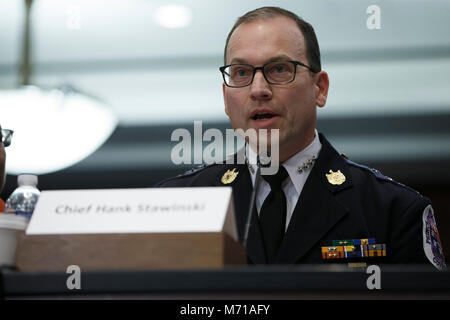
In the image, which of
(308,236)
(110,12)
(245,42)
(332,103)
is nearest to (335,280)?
(308,236)

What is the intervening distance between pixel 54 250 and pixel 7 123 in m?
1.91

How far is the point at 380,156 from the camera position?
466 centimetres

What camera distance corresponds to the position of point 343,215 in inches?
56.6

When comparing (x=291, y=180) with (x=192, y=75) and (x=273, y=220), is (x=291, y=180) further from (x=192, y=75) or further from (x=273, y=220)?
(x=192, y=75)

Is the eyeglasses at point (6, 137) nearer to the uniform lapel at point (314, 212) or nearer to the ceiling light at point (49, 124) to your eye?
the uniform lapel at point (314, 212)

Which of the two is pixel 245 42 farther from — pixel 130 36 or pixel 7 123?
pixel 130 36

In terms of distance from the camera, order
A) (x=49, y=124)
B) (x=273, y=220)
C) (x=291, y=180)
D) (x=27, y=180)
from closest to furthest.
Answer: (x=27, y=180)
(x=273, y=220)
(x=291, y=180)
(x=49, y=124)

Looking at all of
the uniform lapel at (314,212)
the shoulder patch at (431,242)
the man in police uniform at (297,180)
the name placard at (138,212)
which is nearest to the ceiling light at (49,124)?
the man in police uniform at (297,180)

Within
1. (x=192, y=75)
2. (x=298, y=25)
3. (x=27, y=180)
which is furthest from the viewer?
(x=192, y=75)

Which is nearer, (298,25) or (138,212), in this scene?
(138,212)

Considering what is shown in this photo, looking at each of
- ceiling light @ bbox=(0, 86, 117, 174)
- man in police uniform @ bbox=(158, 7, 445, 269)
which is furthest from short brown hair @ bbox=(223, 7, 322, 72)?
ceiling light @ bbox=(0, 86, 117, 174)

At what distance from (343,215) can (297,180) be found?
141 mm

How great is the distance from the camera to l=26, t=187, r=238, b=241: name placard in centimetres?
83

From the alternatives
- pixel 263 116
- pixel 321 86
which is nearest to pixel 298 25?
pixel 321 86
